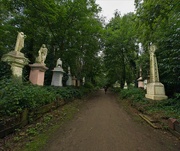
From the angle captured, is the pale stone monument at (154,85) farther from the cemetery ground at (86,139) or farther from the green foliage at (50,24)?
the green foliage at (50,24)

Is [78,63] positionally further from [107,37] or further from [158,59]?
[158,59]

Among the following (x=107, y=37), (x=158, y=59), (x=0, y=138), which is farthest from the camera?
(x=107, y=37)

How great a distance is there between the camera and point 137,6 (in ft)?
17.6

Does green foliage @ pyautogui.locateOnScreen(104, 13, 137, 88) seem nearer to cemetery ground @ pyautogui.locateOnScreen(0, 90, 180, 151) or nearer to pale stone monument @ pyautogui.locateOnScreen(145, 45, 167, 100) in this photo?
pale stone monument @ pyautogui.locateOnScreen(145, 45, 167, 100)

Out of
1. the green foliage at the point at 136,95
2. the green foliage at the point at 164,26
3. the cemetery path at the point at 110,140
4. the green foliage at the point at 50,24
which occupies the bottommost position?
the cemetery path at the point at 110,140

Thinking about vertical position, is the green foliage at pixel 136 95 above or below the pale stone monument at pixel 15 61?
below

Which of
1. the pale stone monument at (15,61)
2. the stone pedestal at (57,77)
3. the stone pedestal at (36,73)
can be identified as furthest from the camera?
the stone pedestal at (57,77)

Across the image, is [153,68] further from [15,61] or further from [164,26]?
[15,61]

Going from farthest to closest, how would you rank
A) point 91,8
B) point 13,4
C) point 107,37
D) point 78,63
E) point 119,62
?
point 119,62 → point 107,37 → point 78,63 → point 91,8 → point 13,4

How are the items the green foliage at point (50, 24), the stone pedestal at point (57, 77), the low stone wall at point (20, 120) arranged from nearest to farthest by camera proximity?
the low stone wall at point (20, 120) → the green foliage at point (50, 24) → the stone pedestal at point (57, 77)

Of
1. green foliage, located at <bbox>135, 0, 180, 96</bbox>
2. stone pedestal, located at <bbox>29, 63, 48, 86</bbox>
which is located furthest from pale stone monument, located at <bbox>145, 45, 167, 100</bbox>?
stone pedestal, located at <bbox>29, 63, 48, 86</bbox>

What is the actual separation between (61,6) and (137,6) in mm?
6071

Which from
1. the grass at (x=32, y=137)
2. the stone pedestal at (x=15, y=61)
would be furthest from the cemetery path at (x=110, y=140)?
the stone pedestal at (x=15, y=61)

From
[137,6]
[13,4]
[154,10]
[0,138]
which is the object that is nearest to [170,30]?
[137,6]
